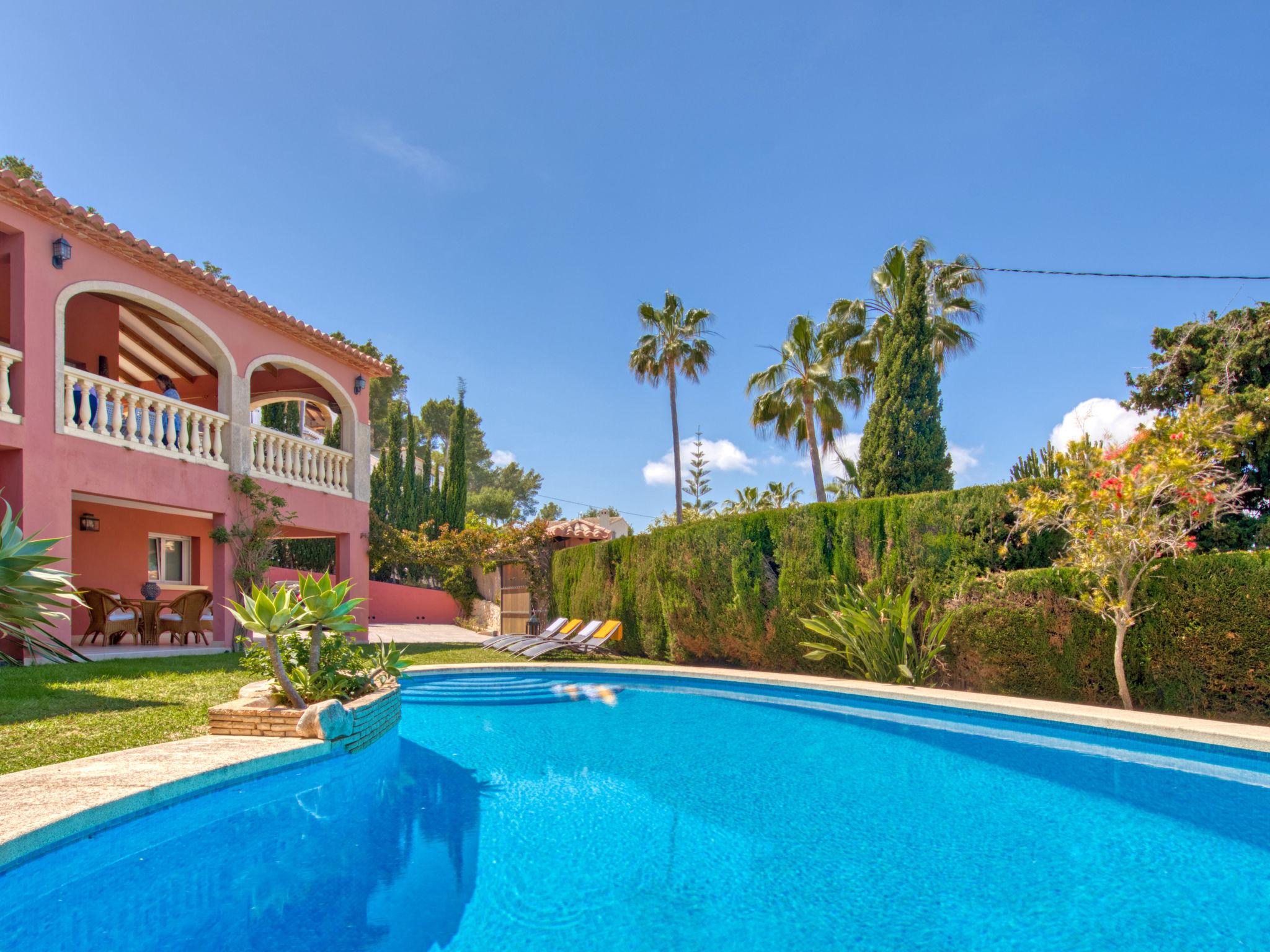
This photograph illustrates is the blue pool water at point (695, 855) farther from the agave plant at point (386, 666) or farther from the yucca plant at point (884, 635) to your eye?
the yucca plant at point (884, 635)

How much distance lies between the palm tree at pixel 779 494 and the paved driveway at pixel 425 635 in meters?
24.4

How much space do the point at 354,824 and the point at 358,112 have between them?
541 inches

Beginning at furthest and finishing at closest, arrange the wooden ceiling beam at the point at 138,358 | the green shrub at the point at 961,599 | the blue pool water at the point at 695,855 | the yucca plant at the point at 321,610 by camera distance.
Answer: the wooden ceiling beam at the point at 138,358, the green shrub at the point at 961,599, the yucca plant at the point at 321,610, the blue pool water at the point at 695,855

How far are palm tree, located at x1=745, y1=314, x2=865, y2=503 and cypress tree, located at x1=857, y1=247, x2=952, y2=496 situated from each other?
415cm

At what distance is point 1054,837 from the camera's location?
4.75m

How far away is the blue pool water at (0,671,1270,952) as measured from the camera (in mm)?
3381

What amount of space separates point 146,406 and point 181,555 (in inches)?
253

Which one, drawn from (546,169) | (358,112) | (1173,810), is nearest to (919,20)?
(546,169)

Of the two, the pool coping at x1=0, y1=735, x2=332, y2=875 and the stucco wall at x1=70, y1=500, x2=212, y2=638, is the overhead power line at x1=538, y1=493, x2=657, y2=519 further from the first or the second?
the pool coping at x1=0, y1=735, x2=332, y2=875

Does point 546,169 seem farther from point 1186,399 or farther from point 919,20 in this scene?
point 1186,399

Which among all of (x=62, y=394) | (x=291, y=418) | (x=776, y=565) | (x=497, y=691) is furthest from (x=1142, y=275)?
(x=291, y=418)

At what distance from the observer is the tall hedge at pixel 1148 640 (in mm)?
7383

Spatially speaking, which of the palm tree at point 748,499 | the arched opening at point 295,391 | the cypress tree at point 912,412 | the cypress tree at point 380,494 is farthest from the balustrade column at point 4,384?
the palm tree at point 748,499

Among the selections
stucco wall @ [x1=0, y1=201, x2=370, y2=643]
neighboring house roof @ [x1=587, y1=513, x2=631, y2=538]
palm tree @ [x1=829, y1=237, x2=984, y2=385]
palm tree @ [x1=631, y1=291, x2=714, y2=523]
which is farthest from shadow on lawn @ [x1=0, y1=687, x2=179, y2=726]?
neighboring house roof @ [x1=587, y1=513, x2=631, y2=538]
